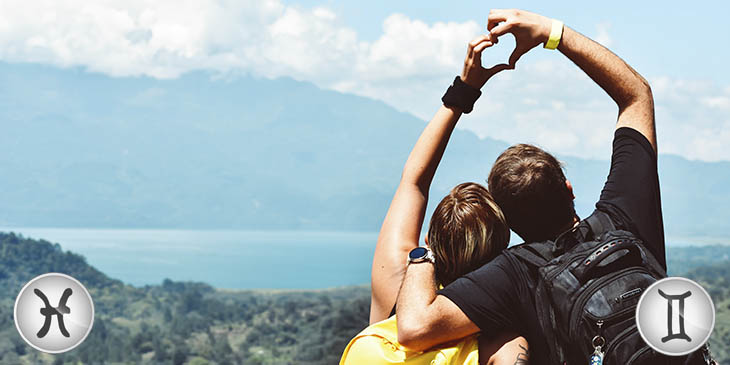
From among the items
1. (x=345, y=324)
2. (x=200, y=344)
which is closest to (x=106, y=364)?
(x=200, y=344)

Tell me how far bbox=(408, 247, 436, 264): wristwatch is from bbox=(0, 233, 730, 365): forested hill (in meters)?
52.3

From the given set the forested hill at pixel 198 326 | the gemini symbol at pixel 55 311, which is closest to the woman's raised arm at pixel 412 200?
the gemini symbol at pixel 55 311

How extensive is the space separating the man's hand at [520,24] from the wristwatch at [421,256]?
2.31ft

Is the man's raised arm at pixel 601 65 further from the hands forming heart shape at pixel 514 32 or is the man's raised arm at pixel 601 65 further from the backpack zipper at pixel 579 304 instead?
the backpack zipper at pixel 579 304

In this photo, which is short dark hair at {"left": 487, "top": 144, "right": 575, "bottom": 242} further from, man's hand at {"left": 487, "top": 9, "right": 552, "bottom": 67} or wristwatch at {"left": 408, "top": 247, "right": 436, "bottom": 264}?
man's hand at {"left": 487, "top": 9, "right": 552, "bottom": 67}

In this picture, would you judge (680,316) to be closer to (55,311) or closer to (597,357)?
(597,357)

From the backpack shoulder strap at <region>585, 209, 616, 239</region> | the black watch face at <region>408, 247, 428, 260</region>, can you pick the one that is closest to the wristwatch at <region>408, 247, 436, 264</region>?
the black watch face at <region>408, 247, 428, 260</region>

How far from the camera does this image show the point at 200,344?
7575 centimetres

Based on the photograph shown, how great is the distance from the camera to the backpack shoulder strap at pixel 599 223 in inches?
89.5

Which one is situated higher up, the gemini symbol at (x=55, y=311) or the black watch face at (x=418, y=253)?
the black watch face at (x=418, y=253)

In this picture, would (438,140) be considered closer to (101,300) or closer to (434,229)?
(434,229)

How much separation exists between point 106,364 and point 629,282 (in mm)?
74630

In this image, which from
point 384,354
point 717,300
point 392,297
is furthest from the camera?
point 717,300

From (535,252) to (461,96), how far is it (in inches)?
26.1
